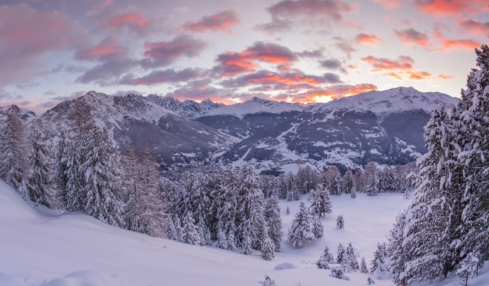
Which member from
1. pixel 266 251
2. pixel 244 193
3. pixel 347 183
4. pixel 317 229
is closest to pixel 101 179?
pixel 244 193

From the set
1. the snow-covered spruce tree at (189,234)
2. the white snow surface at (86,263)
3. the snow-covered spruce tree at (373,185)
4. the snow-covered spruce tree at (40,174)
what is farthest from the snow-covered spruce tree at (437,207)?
the snow-covered spruce tree at (373,185)

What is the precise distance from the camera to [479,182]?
39.5 feet

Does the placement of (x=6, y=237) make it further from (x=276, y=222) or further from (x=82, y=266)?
(x=276, y=222)

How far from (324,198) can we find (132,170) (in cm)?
6598

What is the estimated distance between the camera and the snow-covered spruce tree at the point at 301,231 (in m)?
60.8

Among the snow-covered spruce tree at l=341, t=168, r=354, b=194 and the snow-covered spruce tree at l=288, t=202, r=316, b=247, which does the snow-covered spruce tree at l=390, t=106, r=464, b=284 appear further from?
the snow-covered spruce tree at l=341, t=168, r=354, b=194

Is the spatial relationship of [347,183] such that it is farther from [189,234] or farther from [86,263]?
[86,263]

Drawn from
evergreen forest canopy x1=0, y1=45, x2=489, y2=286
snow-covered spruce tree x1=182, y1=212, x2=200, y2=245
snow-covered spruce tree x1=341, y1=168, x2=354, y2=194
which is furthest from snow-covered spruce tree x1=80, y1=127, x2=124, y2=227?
snow-covered spruce tree x1=341, y1=168, x2=354, y2=194

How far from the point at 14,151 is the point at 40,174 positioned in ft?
12.0

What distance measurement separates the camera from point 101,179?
28062 millimetres

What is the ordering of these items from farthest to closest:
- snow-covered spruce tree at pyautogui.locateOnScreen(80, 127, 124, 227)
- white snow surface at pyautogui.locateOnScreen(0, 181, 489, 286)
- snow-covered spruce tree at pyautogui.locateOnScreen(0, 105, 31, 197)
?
snow-covered spruce tree at pyautogui.locateOnScreen(0, 105, 31, 197), snow-covered spruce tree at pyautogui.locateOnScreen(80, 127, 124, 227), white snow surface at pyautogui.locateOnScreen(0, 181, 489, 286)

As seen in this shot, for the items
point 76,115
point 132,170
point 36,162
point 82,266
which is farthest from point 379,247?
point 36,162

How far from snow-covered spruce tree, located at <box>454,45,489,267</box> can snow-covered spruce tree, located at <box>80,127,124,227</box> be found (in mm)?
27888

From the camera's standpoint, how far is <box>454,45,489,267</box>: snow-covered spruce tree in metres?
11.7
